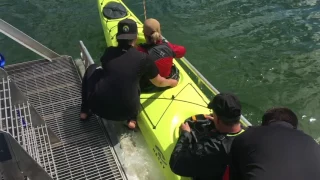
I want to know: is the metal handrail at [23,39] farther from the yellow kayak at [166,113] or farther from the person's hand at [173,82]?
the person's hand at [173,82]

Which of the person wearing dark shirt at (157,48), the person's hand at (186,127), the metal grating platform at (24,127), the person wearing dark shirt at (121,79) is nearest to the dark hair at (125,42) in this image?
the person wearing dark shirt at (121,79)

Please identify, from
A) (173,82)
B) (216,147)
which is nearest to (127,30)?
(173,82)

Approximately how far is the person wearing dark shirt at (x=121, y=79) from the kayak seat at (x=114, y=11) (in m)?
3.00

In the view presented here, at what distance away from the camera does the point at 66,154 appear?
524 cm

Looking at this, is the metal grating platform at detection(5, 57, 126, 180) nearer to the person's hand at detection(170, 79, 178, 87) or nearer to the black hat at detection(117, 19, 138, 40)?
the person's hand at detection(170, 79, 178, 87)

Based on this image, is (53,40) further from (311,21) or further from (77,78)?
(311,21)

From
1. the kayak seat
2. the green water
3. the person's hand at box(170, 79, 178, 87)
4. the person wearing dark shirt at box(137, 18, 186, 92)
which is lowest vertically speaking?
the green water

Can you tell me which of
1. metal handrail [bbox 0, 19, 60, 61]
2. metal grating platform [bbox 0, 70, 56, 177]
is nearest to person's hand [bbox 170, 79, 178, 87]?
metal grating platform [bbox 0, 70, 56, 177]

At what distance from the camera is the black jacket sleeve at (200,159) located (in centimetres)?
368

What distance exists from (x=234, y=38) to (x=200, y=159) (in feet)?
19.7

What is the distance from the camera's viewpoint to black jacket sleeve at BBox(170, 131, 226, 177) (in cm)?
368

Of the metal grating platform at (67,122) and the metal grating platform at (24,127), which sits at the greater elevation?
the metal grating platform at (24,127)

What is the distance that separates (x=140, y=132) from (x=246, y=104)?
8.50 ft

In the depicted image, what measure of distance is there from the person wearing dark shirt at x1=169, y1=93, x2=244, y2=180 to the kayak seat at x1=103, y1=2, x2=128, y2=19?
16.4 feet
